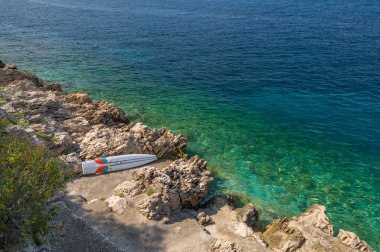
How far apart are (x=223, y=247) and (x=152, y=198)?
8.03m

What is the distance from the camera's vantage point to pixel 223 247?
25469mm

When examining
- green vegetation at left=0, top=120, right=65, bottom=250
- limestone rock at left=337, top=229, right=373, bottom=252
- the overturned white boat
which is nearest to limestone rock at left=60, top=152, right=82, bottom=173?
the overturned white boat

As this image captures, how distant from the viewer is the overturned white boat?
34.5 meters

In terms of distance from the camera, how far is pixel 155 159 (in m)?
39.3

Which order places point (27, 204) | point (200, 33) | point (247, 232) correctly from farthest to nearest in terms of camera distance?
point (200, 33), point (247, 232), point (27, 204)

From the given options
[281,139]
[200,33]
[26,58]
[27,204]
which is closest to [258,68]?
[281,139]

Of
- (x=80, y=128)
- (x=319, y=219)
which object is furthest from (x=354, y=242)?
(x=80, y=128)

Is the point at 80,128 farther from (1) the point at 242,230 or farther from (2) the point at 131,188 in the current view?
(1) the point at 242,230

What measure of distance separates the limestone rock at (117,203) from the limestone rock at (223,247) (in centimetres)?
902

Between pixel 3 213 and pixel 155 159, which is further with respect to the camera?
pixel 155 159

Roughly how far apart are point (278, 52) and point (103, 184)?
65.0 meters

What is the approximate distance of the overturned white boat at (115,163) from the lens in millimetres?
34469

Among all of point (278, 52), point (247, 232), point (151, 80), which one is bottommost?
point (247, 232)

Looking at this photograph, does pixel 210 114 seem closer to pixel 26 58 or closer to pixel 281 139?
pixel 281 139
